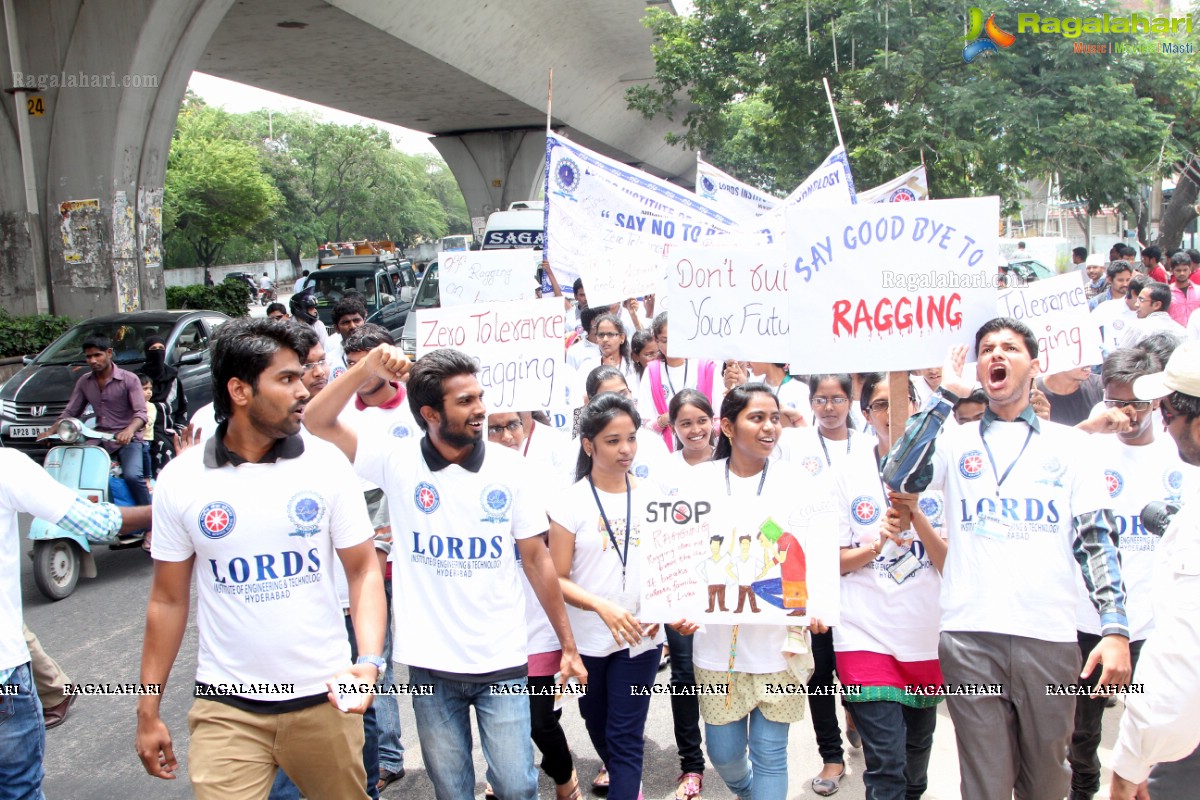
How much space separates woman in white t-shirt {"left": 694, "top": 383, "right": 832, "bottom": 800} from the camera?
12.0ft

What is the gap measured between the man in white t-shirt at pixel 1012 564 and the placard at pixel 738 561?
1.21ft

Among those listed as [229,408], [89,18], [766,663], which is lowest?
[766,663]

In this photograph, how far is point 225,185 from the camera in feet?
135

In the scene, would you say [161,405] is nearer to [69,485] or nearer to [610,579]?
[69,485]

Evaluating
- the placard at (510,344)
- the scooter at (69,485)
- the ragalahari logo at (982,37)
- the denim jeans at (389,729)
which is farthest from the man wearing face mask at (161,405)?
the ragalahari logo at (982,37)

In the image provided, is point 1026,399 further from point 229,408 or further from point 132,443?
point 132,443

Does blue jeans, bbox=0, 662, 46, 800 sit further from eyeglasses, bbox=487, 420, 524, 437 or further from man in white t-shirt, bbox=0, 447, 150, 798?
eyeglasses, bbox=487, 420, 524, 437

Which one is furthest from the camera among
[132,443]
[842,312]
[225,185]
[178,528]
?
[225,185]

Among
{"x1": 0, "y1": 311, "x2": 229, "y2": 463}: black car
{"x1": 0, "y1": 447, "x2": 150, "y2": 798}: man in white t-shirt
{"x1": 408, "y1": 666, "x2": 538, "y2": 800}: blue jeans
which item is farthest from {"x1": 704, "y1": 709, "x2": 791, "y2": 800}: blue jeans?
{"x1": 0, "y1": 311, "x2": 229, "y2": 463}: black car

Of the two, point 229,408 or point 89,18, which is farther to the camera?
point 89,18

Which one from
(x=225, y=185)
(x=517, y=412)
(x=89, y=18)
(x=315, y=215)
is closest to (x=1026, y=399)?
(x=517, y=412)

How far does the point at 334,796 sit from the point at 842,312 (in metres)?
2.38

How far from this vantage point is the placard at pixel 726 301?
5281 millimetres

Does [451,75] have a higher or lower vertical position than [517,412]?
higher
